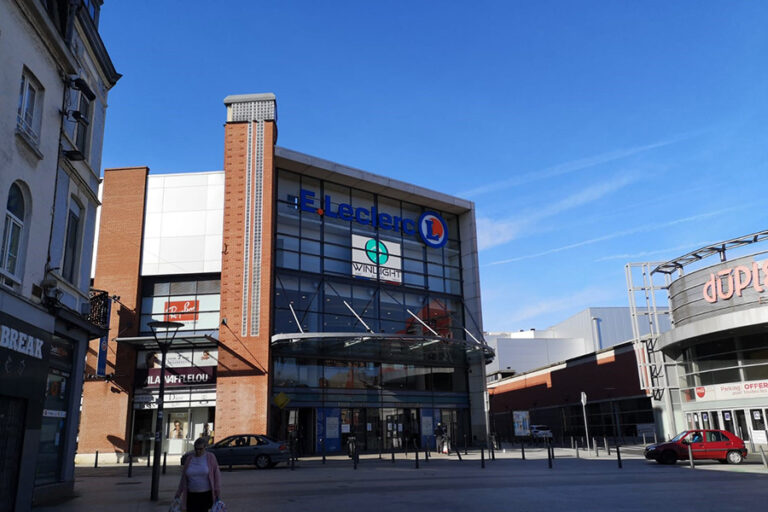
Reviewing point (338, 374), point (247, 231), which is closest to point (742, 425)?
point (338, 374)

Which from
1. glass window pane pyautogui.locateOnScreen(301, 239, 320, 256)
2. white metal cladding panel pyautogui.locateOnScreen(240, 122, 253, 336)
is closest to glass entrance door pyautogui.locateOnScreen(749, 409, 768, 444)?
glass window pane pyautogui.locateOnScreen(301, 239, 320, 256)

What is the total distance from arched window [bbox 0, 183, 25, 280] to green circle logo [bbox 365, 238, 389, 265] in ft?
86.6

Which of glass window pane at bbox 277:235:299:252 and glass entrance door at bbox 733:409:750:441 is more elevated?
glass window pane at bbox 277:235:299:252

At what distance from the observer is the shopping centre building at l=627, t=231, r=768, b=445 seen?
30.5 m

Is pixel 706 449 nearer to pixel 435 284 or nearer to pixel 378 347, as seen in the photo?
pixel 378 347

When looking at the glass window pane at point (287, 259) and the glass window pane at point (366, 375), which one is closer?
the glass window pane at point (287, 259)

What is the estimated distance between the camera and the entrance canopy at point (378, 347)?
103 feet

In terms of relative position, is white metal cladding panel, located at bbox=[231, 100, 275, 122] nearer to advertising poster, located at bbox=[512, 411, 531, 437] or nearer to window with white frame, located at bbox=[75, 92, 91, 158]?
window with white frame, located at bbox=[75, 92, 91, 158]

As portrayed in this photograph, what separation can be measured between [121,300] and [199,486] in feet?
87.0

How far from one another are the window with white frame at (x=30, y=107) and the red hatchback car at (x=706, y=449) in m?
24.4

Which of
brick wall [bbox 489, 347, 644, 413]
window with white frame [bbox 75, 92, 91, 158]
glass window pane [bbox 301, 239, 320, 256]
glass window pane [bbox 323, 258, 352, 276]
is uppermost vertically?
glass window pane [bbox 301, 239, 320, 256]

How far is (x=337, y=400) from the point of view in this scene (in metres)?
35.1

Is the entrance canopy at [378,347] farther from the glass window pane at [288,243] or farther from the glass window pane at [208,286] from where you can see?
the glass window pane at [288,243]

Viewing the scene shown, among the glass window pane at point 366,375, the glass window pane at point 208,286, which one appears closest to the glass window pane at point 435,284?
the glass window pane at point 366,375
